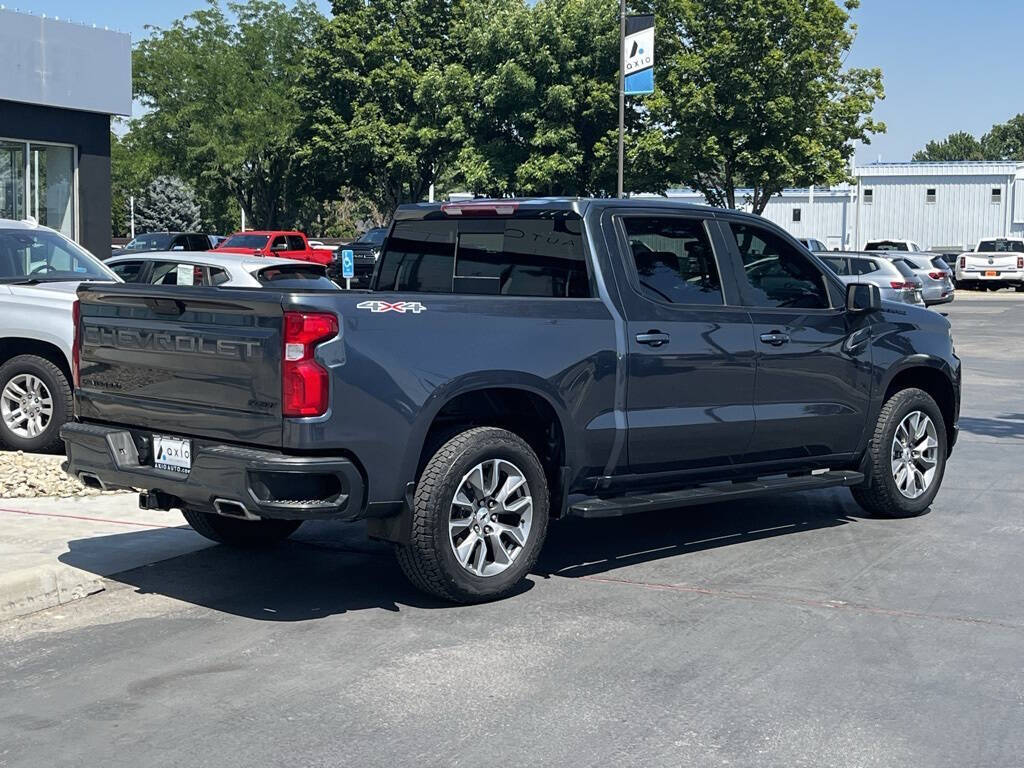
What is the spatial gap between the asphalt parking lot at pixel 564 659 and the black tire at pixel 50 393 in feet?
9.03

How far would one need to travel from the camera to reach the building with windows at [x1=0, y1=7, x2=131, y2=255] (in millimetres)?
25234

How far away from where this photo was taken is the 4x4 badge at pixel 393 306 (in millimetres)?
5980

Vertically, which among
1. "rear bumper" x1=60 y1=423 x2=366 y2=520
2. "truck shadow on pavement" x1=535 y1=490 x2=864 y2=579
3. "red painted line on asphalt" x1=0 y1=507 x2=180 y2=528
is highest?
"rear bumper" x1=60 y1=423 x2=366 y2=520

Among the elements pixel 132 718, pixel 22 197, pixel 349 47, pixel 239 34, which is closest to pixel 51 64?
pixel 22 197

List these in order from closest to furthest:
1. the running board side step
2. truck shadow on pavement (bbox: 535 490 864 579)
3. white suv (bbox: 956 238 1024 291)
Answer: the running board side step → truck shadow on pavement (bbox: 535 490 864 579) → white suv (bbox: 956 238 1024 291)

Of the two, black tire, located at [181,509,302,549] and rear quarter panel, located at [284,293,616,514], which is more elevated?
rear quarter panel, located at [284,293,616,514]

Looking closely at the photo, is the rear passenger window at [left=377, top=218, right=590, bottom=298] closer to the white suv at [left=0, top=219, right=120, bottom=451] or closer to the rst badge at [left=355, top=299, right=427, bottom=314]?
the rst badge at [left=355, top=299, right=427, bottom=314]

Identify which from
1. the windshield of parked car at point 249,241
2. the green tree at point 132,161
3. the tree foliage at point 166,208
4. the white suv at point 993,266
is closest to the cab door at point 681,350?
the windshield of parked car at point 249,241

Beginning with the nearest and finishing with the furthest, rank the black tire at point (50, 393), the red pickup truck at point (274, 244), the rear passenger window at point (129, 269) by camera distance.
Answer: the black tire at point (50, 393) → the rear passenger window at point (129, 269) → the red pickup truck at point (274, 244)

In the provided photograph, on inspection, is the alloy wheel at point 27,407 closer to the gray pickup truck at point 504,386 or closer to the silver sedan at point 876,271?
the gray pickup truck at point 504,386

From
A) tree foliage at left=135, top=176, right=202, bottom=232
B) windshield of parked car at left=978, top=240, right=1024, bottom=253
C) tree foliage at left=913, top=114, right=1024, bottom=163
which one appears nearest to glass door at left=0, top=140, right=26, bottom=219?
windshield of parked car at left=978, top=240, right=1024, bottom=253

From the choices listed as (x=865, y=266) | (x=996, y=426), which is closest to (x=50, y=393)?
(x=996, y=426)

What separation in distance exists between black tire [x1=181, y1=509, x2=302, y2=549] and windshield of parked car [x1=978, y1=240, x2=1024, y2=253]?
4820 centimetres

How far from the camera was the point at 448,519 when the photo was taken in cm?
627
